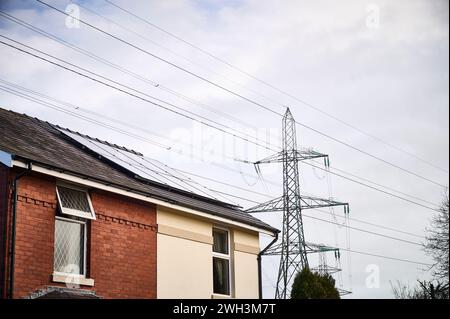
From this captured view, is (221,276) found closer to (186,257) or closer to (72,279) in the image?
(186,257)

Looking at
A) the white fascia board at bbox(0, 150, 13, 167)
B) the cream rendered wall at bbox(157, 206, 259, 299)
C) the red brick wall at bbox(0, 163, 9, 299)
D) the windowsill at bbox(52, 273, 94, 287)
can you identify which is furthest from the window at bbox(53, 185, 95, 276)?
the cream rendered wall at bbox(157, 206, 259, 299)

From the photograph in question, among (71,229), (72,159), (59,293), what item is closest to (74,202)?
(71,229)

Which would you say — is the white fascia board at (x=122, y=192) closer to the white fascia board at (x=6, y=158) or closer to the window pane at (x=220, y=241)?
the white fascia board at (x=6, y=158)

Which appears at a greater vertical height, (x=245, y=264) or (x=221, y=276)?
(x=245, y=264)

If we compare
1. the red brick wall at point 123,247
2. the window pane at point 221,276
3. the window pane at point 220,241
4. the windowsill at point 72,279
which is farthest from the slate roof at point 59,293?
the window pane at point 220,241

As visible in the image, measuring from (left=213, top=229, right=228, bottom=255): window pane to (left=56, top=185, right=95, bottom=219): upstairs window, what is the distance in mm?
4785

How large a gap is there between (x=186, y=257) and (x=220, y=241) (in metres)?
1.83

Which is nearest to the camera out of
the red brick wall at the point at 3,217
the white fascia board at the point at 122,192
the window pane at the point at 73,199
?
the red brick wall at the point at 3,217

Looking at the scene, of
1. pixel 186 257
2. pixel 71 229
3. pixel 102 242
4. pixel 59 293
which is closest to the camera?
pixel 59 293

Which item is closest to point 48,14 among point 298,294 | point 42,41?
point 42,41

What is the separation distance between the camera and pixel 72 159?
575 inches

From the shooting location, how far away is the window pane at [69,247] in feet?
43.2
